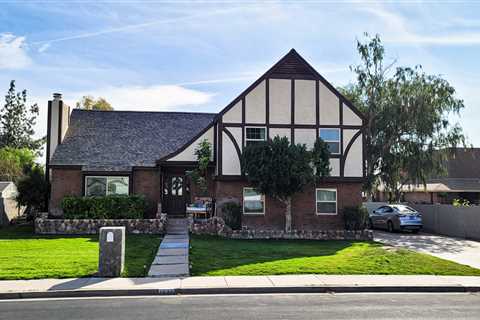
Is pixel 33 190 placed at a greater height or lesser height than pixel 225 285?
greater

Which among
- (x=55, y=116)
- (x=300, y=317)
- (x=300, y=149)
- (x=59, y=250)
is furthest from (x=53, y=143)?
(x=300, y=317)

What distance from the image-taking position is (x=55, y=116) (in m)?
24.2

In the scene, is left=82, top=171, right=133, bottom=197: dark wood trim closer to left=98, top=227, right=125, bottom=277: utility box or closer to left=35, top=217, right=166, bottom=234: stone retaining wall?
left=35, top=217, right=166, bottom=234: stone retaining wall

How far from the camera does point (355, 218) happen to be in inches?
818

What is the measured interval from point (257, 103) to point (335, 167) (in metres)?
5.10

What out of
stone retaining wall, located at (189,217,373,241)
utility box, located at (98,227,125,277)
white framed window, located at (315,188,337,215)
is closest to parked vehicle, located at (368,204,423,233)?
white framed window, located at (315,188,337,215)

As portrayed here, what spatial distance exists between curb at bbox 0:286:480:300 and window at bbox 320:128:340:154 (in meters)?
11.7

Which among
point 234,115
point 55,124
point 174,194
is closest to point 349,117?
point 234,115

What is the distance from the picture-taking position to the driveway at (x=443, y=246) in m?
15.5

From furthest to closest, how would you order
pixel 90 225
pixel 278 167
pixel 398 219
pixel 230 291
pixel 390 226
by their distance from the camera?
pixel 390 226
pixel 398 219
pixel 90 225
pixel 278 167
pixel 230 291

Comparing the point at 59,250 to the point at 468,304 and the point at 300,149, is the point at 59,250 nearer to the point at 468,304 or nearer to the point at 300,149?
the point at 300,149

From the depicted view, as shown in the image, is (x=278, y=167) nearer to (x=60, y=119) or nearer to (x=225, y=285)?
(x=225, y=285)

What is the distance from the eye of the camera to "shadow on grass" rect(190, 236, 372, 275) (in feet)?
42.6

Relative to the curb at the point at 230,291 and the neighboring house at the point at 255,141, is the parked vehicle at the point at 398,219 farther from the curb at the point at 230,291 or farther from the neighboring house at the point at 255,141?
the curb at the point at 230,291
